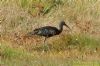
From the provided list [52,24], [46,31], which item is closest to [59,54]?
[46,31]

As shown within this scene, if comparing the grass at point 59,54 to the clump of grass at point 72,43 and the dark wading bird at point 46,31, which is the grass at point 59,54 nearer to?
the clump of grass at point 72,43

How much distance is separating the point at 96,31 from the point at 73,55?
2.96m

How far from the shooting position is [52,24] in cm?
1928

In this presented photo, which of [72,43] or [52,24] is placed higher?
[52,24]

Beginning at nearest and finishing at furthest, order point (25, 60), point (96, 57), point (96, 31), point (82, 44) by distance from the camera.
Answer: point (25, 60) < point (96, 57) < point (82, 44) < point (96, 31)

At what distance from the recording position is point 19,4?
19844mm

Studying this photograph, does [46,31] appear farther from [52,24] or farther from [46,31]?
[52,24]

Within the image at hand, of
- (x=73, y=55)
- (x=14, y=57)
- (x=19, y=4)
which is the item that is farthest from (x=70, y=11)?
(x=14, y=57)

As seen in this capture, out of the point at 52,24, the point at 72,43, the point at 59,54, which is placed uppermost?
the point at 52,24

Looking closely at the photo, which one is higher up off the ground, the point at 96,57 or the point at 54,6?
the point at 54,6

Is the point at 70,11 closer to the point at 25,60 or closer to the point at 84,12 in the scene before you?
the point at 84,12

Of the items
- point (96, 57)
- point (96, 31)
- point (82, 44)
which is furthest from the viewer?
point (96, 31)

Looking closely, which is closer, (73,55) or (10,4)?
(73,55)

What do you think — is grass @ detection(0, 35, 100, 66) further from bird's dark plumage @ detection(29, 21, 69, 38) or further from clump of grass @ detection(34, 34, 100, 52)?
bird's dark plumage @ detection(29, 21, 69, 38)
